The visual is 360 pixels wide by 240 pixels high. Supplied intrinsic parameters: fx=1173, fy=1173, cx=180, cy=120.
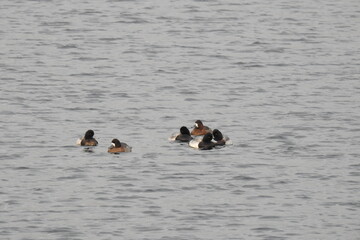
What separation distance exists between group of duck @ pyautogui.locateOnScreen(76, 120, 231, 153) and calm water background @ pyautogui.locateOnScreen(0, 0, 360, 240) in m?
0.33

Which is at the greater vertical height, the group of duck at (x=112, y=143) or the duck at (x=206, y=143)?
the group of duck at (x=112, y=143)

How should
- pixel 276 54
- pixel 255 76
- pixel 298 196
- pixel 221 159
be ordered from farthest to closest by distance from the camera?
pixel 276 54 → pixel 255 76 → pixel 221 159 → pixel 298 196

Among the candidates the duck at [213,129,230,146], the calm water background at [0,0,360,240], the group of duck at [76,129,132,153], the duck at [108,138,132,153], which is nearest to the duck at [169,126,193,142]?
the calm water background at [0,0,360,240]

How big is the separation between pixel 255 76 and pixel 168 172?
56.7 ft

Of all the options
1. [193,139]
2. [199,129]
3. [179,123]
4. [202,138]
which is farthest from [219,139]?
[179,123]

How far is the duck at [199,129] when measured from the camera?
3897cm

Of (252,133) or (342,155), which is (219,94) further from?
(342,155)

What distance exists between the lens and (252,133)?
39312 mm

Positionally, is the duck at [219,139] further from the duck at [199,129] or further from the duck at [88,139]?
the duck at [88,139]

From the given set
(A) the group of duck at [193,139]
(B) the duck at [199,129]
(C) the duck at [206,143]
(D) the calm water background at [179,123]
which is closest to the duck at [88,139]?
(A) the group of duck at [193,139]

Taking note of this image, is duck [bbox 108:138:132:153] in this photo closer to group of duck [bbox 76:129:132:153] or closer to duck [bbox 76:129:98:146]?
group of duck [bbox 76:129:132:153]

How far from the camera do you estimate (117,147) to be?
36.1 meters

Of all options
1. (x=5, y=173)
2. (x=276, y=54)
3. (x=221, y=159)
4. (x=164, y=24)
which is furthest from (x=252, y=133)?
(x=164, y=24)

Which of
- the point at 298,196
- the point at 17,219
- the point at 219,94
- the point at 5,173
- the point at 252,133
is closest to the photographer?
the point at 17,219
